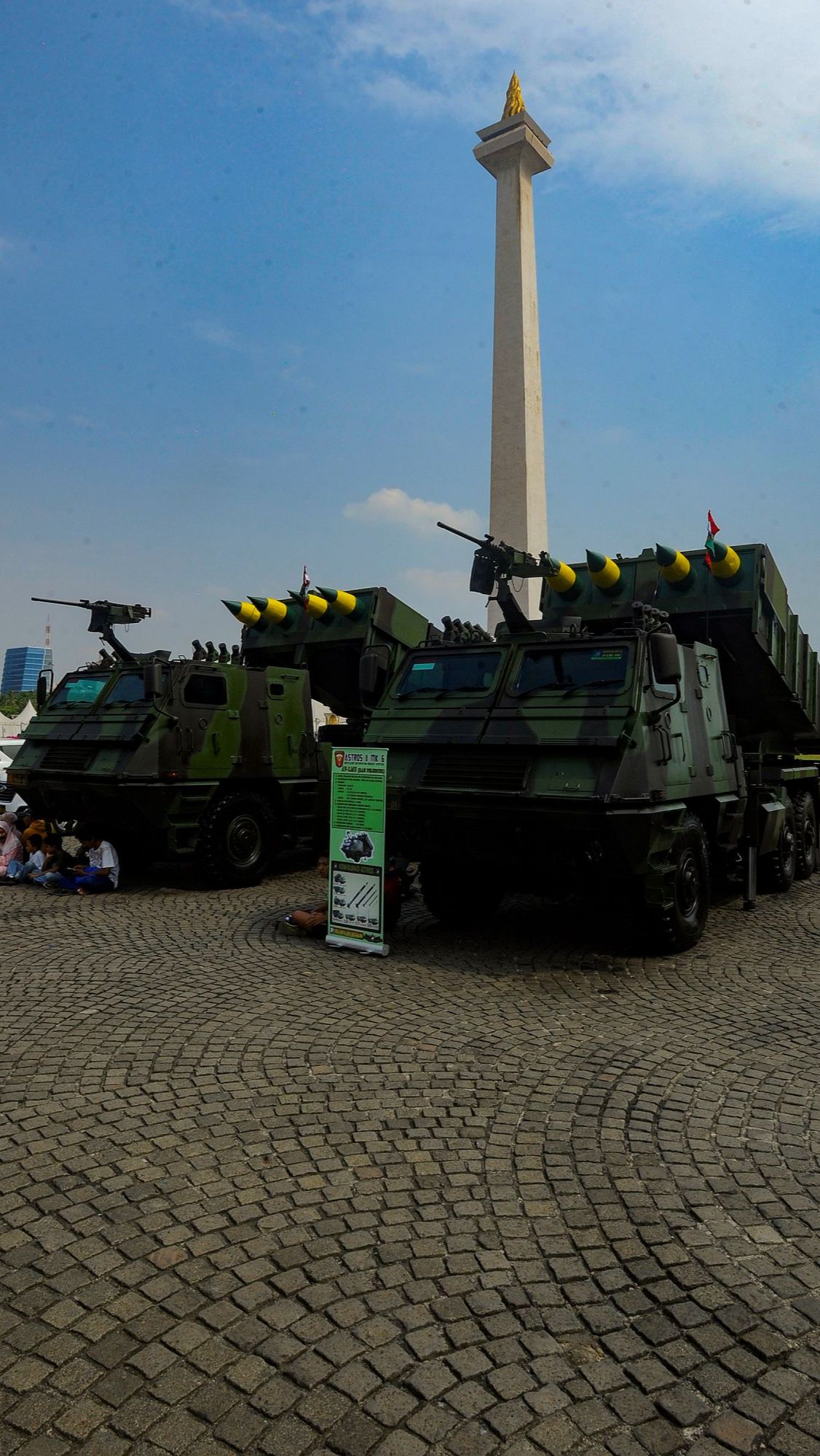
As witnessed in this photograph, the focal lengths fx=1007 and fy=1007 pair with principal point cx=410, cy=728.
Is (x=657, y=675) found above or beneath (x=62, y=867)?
above

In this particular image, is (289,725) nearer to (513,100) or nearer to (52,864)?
(52,864)

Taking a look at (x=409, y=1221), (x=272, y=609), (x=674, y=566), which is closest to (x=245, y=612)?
(x=272, y=609)

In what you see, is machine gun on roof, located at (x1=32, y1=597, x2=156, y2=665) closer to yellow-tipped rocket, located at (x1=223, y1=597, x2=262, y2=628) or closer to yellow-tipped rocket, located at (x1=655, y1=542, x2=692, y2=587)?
yellow-tipped rocket, located at (x1=223, y1=597, x2=262, y2=628)

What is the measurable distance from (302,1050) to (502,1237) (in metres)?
1.83

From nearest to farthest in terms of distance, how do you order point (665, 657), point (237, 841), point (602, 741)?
point (602, 741) → point (665, 657) → point (237, 841)

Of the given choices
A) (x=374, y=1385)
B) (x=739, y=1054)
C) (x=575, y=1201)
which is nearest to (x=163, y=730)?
(x=739, y=1054)

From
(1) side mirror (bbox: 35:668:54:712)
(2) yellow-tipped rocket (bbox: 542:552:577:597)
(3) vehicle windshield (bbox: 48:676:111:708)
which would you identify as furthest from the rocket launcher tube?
(1) side mirror (bbox: 35:668:54:712)

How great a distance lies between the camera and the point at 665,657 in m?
6.43

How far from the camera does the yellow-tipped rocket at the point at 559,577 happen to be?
8672 millimetres

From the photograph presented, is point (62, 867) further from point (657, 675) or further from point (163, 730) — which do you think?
point (657, 675)

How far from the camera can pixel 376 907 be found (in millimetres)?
6887

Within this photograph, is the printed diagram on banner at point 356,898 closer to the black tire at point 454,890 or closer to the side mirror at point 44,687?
the black tire at point 454,890

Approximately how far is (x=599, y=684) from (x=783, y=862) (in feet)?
12.9

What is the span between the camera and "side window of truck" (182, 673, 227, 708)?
9.98 m
